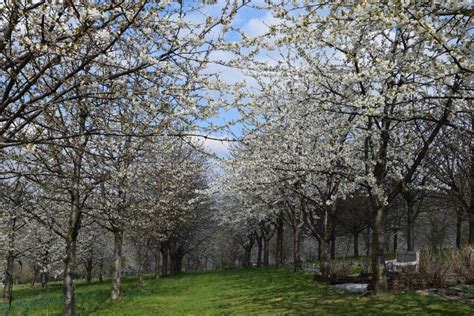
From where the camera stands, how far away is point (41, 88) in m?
5.48

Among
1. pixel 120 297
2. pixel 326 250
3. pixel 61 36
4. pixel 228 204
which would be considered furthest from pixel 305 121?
pixel 228 204

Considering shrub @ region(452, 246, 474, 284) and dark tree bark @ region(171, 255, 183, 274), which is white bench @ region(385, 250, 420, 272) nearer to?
shrub @ region(452, 246, 474, 284)

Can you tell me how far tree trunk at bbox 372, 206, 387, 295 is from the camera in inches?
459

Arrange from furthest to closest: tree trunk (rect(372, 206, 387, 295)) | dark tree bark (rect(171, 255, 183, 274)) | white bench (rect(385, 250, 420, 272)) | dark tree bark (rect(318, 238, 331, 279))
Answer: dark tree bark (rect(171, 255, 183, 274)) → dark tree bark (rect(318, 238, 331, 279)) → white bench (rect(385, 250, 420, 272)) → tree trunk (rect(372, 206, 387, 295))

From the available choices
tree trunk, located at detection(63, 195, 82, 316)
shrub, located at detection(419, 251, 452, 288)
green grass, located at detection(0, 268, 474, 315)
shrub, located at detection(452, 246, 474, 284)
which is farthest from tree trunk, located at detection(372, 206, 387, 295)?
tree trunk, located at detection(63, 195, 82, 316)

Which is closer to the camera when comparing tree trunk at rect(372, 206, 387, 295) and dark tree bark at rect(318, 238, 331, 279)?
tree trunk at rect(372, 206, 387, 295)

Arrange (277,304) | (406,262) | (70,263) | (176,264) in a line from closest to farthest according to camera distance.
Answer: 1. (70,263)
2. (277,304)
3. (406,262)
4. (176,264)

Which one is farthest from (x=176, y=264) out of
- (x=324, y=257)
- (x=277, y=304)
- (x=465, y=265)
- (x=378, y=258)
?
(x=378, y=258)

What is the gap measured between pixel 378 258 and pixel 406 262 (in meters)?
4.44

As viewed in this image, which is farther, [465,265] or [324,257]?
[324,257]

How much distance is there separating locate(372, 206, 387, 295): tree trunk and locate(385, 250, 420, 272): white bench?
3.04 meters

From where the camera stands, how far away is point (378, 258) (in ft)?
38.5

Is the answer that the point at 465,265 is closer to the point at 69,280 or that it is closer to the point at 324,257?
the point at 324,257

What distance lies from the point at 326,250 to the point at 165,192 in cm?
659
